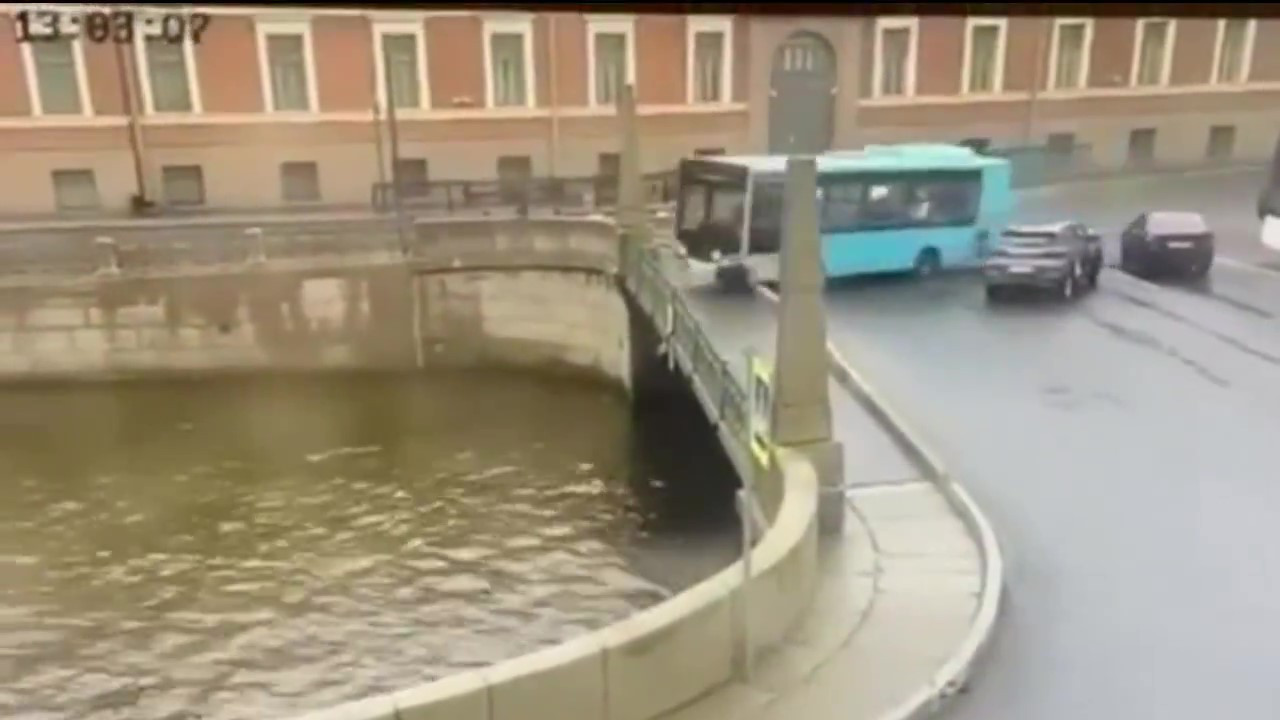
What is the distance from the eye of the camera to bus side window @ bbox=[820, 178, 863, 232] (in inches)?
482

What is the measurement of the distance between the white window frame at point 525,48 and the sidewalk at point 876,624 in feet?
29.7

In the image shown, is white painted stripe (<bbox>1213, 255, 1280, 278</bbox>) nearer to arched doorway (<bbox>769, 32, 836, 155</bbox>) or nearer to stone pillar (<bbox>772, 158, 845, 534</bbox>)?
arched doorway (<bbox>769, 32, 836, 155</bbox>)

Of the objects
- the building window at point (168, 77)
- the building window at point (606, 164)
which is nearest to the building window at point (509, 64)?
the building window at point (606, 164)

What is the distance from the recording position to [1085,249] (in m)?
12.2

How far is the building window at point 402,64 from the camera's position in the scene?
14.0m

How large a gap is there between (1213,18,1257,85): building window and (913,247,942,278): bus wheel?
14.1 feet

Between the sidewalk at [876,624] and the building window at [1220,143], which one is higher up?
the building window at [1220,143]

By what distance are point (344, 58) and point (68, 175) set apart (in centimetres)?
365

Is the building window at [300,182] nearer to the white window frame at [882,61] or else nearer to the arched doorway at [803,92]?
the arched doorway at [803,92]

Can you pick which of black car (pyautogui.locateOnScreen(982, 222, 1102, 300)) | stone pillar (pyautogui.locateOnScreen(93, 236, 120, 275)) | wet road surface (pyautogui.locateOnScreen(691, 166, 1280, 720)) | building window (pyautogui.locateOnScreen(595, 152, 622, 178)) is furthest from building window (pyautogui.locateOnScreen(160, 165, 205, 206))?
black car (pyautogui.locateOnScreen(982, 222, 1102, 300))

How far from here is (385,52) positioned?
1401 cm

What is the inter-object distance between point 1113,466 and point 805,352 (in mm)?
2811

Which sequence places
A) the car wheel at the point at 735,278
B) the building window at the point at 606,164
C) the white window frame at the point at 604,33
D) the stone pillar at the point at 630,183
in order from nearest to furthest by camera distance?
1. the stone pillar at the point at 630,183
2. the car wheel at the point at 735,278
3. the white window frame at the point at 604,33
4. the building window at the point at 606,164

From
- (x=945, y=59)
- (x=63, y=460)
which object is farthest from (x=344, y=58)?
(x=945, y=59)
